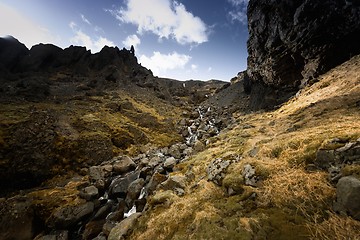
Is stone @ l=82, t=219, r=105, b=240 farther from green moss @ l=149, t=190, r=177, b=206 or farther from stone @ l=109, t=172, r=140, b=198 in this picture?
green moss @ l=149, t=190, r=177, b=206

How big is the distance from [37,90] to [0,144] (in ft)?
105

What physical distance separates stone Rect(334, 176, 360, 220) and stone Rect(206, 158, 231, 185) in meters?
5.70

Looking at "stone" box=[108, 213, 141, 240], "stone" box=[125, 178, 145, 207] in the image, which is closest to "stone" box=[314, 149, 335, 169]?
"stone" box=[108, 213, 141, 240]

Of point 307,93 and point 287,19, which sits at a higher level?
point 287,19

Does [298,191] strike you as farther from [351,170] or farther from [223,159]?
[223,159]

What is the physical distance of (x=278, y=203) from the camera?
26.7 ft

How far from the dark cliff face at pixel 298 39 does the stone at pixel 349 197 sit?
2861cm

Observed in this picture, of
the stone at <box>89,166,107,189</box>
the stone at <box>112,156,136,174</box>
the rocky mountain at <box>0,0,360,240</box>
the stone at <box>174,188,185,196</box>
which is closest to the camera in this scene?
the rocky mountain at <box>0,0,360,240</box>

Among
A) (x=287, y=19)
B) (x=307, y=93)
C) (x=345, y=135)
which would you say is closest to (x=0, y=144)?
(x=345, y=135)

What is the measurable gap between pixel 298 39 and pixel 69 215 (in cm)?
3699

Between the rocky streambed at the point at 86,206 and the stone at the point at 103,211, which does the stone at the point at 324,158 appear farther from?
the stone at the point at 103,211

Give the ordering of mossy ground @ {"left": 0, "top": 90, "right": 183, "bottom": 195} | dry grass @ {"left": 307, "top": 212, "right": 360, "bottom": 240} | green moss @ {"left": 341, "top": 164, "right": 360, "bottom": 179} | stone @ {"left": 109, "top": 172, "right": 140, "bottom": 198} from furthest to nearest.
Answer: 1. mossy ground @ {"left": 0, "top": 90, "right": 183, "bottom": 195}
2. stone @ {"left": 109, "top": 172, "right": 140, "bottom": 198}
3. green moss @ {"left": 341, "top": 164, "right": 360, "bottom": 179}
4. dry grass @ {"left": 307, "top": 212, "right": 360, "bottom": 240}

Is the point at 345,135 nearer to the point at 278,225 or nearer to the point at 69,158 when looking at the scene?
the point at 278,225

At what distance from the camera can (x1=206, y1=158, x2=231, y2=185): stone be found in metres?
11.8
